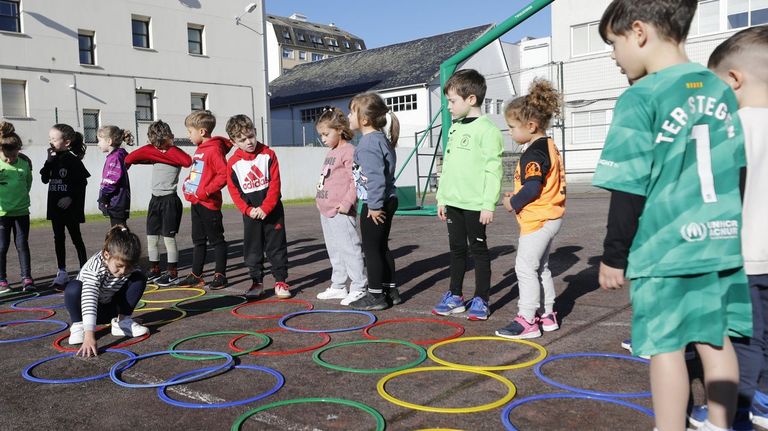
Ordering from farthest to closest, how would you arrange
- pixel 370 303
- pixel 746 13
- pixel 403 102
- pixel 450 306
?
pixel 403 102 → pixel 746 13 → pixel 370 303 → pixel 450 306

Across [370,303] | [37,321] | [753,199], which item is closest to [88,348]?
[37,321]

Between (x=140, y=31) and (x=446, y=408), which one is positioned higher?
(x=140, y=31)

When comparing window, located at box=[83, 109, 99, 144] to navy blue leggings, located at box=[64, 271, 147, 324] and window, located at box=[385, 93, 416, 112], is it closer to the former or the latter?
window, located at box=[385, 93, 416, 112]

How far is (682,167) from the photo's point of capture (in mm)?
2445

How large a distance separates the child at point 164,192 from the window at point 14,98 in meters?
20.4

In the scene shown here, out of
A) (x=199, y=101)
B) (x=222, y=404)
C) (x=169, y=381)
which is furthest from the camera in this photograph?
(x=199, y=101)

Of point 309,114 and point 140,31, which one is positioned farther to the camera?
point 309,114

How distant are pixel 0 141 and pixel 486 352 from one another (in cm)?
576

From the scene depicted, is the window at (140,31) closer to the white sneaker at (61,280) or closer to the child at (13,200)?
the child at (13,200)

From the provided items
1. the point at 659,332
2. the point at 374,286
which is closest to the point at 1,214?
the point at 374,286

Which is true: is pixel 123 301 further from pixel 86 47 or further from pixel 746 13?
pixel 746 13

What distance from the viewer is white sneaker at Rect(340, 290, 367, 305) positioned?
5.90 metres

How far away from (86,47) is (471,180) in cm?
2664

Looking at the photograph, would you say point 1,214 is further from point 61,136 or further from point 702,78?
point 702,78
